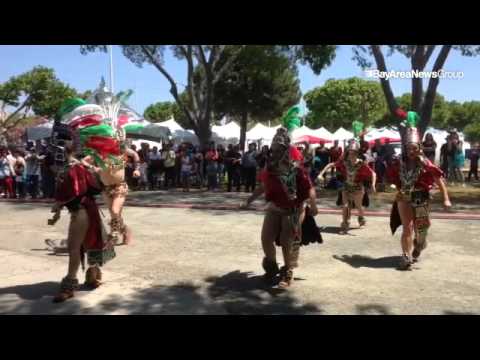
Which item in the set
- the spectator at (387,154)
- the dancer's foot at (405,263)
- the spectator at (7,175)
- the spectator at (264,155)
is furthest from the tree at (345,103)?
the dancer's foot at (405,263)

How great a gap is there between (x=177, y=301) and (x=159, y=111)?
8199cm

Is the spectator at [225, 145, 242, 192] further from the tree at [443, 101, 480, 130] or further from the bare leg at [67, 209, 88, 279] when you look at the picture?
the tree at [443, 101, 480, 130]

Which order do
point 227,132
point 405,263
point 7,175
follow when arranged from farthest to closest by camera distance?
point 227,132 → point 7,175 → point 405,263

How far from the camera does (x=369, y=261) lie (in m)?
6.83

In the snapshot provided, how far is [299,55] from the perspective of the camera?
20094 mm

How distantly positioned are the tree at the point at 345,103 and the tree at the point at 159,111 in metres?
26.9

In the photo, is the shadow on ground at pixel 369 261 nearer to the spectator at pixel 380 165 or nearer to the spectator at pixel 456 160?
the spectator at pixel 380 165

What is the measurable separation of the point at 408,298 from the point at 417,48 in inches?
503

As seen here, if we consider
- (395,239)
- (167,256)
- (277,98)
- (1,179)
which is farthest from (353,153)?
(277,98)

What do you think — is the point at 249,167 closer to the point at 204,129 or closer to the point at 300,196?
the point at 204,129

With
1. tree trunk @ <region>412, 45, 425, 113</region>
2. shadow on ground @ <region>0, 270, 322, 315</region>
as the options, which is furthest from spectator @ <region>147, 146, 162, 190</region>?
shadow on ground @ <region>0, 270, 322, 315</region>

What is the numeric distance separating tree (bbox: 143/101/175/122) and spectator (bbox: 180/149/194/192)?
63917 millimetres

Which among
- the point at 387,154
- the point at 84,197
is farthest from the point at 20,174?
the point at 387,154

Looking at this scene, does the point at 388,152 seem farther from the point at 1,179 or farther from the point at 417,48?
the point at 1,179
